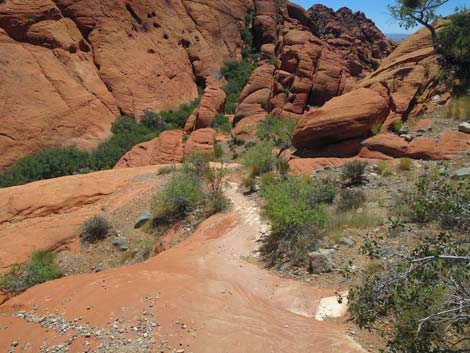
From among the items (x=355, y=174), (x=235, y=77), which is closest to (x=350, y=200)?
(x=355, y=174)

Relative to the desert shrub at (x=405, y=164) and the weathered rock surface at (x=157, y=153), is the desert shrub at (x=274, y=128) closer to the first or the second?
the weathered rock surface at (x=157, y=153)

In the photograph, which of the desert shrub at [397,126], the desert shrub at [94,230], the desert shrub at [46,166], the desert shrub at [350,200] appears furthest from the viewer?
the desert shrub at [46,166]

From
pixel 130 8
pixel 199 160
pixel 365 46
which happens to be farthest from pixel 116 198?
pixel 365 46

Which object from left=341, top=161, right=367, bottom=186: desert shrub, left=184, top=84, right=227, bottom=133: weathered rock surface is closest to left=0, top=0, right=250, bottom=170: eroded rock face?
left=184, top=84, right=227, bottom=133: weathered rock surface

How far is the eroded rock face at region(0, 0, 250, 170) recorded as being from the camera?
23344mm

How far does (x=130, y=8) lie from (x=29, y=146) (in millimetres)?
16964

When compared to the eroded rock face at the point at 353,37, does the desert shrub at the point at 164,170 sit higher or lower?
lower

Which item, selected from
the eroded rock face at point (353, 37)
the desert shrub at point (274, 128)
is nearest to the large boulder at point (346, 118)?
the desert shrub at point (274, 128)

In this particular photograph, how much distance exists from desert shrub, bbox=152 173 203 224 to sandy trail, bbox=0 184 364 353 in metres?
3.56

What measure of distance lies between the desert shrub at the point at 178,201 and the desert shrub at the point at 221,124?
45.3 feet

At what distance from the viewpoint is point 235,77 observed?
3725 centimetres

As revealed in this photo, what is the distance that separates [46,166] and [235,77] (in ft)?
73.6

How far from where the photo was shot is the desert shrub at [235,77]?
1345 inches

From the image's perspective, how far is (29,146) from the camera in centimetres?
2261
